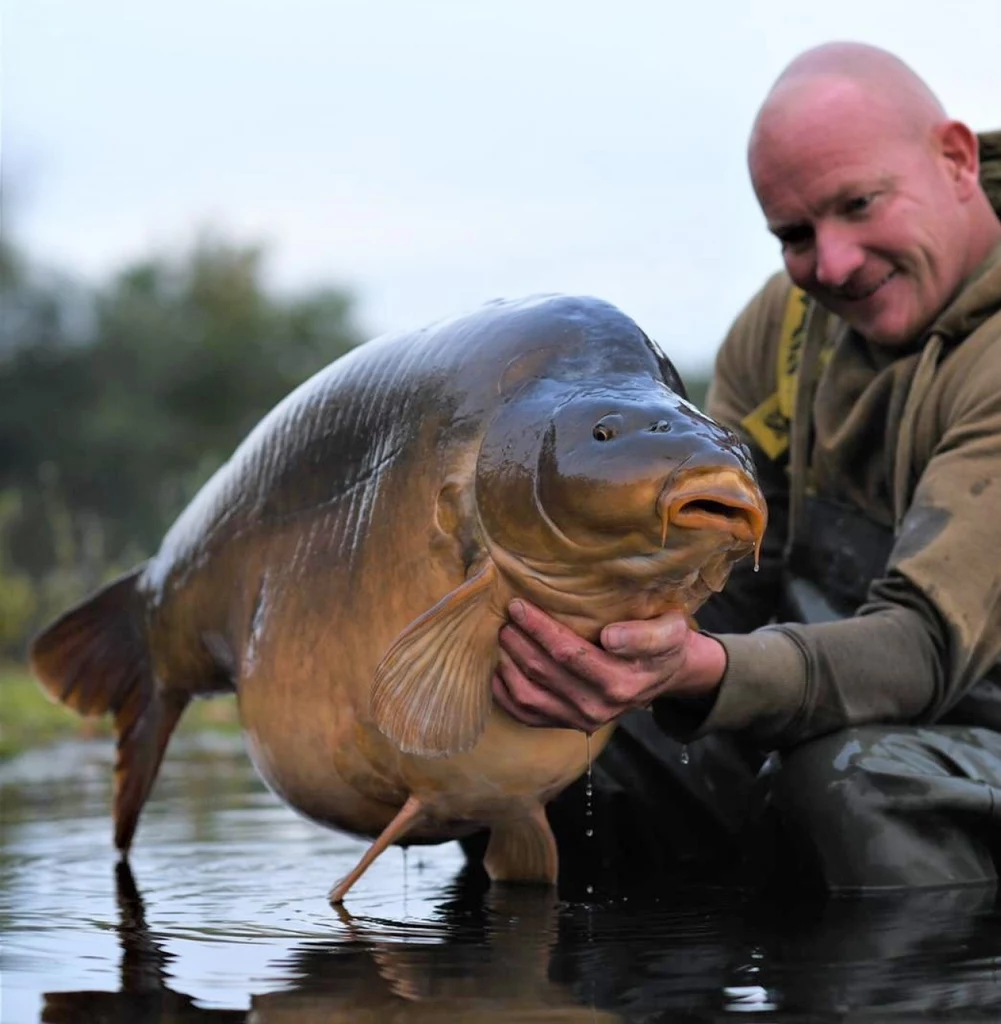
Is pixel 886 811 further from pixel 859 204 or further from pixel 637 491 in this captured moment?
pixel 859 204

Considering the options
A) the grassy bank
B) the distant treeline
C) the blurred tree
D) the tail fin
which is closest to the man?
the tail fin

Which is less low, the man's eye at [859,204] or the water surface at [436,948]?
the man's eye at [859,204]

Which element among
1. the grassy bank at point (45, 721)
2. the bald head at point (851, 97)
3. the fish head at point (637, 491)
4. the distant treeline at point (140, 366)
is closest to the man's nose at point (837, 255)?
the bald head at point (851, 97)

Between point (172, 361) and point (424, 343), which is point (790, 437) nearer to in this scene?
point (424, 343)

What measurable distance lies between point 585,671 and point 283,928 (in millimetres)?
562

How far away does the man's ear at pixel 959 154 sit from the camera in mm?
3164

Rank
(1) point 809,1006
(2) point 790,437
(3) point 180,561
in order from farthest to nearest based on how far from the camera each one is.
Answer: (2) point 790,437 < (3) point 180,561 < (1) point 809,1006

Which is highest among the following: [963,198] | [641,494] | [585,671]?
[963,198]

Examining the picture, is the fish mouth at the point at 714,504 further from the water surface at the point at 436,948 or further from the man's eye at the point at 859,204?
the man's eye at the point at 859,204

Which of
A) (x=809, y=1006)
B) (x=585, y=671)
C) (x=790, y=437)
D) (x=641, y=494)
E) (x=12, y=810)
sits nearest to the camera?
(x=809, y=1006)

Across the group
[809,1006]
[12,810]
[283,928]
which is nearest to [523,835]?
[283,928]

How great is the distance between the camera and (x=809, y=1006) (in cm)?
196

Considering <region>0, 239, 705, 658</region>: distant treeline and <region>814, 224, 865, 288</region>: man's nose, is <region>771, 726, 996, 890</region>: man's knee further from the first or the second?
<region>0, 239, 705, 658</region>: distant treeline

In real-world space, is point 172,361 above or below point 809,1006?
above
